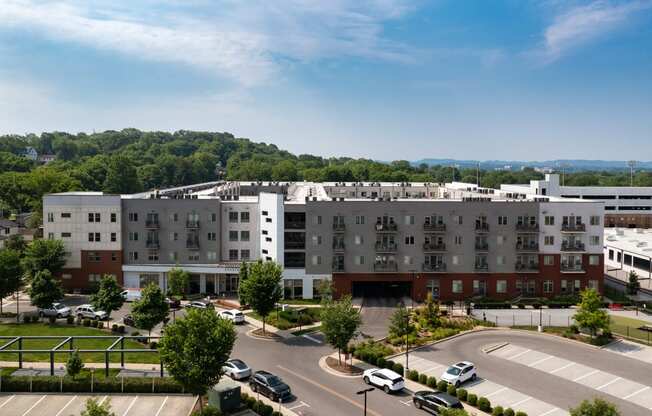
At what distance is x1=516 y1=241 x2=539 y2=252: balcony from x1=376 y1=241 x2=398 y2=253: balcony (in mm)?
16947

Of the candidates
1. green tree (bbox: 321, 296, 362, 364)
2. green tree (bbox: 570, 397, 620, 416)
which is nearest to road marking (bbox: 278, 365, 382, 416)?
green tree (bbox: 321, 296, 362, 364)

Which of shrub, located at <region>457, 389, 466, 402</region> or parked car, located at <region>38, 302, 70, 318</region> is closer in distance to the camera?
shrub, located at <region>457, 389, 466, 402</region>

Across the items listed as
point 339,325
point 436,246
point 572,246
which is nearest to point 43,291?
point 339,325

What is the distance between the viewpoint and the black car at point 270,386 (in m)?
42.2

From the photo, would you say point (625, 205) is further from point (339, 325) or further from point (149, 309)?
point (149, 309)

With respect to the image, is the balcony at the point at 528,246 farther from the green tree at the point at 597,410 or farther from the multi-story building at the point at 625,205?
the multi-story building at the point at 625,205

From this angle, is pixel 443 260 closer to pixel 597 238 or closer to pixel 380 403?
pixel 597 238

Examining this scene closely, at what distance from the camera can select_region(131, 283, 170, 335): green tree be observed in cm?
5356

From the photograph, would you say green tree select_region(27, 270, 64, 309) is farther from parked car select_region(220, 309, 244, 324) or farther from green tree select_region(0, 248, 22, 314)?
parked car select_region(220, 309, 244, 324)

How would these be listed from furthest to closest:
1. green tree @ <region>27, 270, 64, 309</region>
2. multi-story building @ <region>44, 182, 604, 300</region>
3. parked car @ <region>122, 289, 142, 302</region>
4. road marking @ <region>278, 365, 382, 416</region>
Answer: multi-story building @ <region>44, 182, 604, 300</region> < parked car @ <region>122, 289, 142, 302</region> < green tree @ <region>27, 270, 64, 309</region> < road marking @ <region>278, 365, 382, 416</region>

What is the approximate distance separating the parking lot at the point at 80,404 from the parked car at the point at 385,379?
14110mm

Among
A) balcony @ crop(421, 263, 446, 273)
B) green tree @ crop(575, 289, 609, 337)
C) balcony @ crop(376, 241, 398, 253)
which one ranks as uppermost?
balcony @ crop(376, 241, 398, 253)

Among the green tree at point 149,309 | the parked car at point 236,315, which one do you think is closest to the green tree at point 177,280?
the parked car at point 236,315

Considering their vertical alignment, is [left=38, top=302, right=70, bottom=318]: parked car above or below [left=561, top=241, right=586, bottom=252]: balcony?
below
